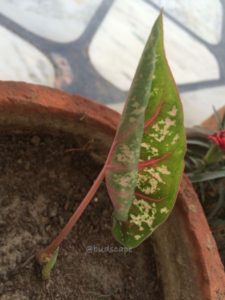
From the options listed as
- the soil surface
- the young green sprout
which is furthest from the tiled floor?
the young green sprout

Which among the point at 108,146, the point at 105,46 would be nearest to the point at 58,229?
the point at 108,146

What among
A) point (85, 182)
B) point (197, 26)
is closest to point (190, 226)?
point (85, 182)

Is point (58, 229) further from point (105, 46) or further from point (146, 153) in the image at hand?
point (105, 46)

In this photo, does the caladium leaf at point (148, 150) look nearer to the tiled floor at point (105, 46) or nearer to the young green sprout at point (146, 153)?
the young green sprout at point (146, 153)

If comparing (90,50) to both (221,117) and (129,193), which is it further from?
(129,193)

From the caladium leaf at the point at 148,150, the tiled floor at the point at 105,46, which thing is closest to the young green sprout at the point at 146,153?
the caladium leaf at the point at 148,150

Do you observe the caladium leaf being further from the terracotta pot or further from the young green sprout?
the terracotta pot

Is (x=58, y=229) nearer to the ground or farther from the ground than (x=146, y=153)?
nearer to the ground
